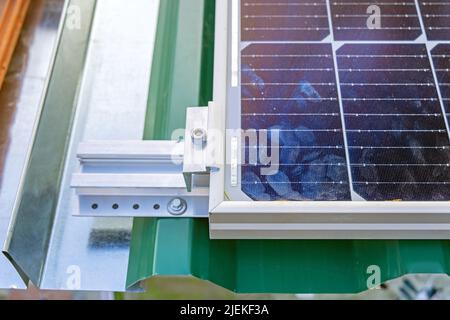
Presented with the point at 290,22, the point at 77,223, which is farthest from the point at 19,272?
the point at 290,22

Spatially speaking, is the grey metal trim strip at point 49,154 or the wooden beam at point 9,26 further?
the wooden beam at point 9,26

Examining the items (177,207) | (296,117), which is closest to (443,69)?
(296,117)

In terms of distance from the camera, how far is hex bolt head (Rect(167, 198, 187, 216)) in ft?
4.03

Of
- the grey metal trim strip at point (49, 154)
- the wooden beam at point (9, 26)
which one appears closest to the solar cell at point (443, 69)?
the grey metal trim strip at point (49, 154)

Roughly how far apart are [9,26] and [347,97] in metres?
1.23

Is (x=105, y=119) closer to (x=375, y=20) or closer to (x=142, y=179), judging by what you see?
(x=142, y=179)

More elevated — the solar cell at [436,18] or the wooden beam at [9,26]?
the wooden beam at [9,26]

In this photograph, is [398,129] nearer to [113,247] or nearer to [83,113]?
[113,247]

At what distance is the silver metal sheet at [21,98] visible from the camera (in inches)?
53.7

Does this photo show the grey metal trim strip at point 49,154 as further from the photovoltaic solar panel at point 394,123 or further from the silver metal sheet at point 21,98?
the photovoltaic solar panel at point 394,123

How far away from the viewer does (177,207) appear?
123 cm

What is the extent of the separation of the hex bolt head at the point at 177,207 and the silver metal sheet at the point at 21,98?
436 millimetres
